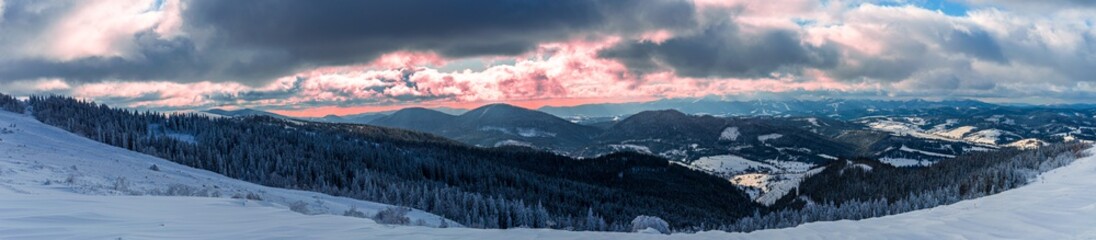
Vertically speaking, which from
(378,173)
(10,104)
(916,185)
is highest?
(10,104)

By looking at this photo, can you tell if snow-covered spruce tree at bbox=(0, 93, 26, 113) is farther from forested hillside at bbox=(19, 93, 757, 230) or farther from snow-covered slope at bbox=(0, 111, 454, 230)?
snow-covered slope at bbox=(0, 111, 454, 230)

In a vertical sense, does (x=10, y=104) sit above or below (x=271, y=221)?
above

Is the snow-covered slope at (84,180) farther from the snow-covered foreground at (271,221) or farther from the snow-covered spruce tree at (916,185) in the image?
the snow-covered spruce tree at (916,185)

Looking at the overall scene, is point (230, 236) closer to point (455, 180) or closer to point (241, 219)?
point (241, 219)

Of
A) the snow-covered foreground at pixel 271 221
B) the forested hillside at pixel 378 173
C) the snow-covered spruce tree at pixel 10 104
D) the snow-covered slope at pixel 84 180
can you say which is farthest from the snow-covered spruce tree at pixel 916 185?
the snow-covered spruce tree at pixel 10 104

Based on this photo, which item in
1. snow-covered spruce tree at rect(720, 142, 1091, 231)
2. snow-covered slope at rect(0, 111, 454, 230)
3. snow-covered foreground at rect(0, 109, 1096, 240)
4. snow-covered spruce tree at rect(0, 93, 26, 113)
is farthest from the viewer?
snow-covered spruce tree at rect(0, 93, 26, 113)

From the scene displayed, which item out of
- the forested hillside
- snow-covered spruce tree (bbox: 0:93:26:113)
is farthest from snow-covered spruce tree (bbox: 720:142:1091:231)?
snow-covered spruce tree (bbox: 0:93:26:113)

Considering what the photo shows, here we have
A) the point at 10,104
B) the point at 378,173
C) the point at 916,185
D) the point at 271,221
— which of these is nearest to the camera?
the point at 271,221

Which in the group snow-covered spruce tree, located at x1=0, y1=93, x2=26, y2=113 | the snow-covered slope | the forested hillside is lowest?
the forested hillside

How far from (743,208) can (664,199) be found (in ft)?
115

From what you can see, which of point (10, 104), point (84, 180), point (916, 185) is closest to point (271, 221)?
point (84, 180)

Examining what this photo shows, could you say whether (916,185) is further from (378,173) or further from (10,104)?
(10,104)

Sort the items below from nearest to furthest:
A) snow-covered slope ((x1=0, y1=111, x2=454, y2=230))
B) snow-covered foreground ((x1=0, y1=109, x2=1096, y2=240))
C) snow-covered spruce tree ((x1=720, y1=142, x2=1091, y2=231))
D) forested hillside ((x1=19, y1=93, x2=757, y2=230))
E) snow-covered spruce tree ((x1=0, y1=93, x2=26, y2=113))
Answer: snow-covered foreground ((x1=0, y1=109, x2=1096, y2=240))
snow-covered slope ((x1=0, y1=111, x2=454, y2=230))
snow-covered spruce tree ((x1=720, y1=142, x2=1091, y2=231))
forested hillside ((x1=19, y1=93, x2=757, y2=230))
snow-covered spruce tree ((x1=0, y1=93, x2=26, y2=113))

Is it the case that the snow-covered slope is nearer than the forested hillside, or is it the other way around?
the snow-covered slope
